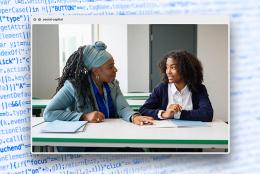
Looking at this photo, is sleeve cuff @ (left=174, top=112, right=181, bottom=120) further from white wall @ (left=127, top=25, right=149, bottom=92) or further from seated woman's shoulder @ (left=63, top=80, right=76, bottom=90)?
seated woman's shoulder @ (left=63, top=80, right=76, bottom=90)

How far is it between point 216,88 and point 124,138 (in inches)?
12.7

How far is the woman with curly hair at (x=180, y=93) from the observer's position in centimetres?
106

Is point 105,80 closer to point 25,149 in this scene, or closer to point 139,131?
point 139,131

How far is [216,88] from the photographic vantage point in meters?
1.05

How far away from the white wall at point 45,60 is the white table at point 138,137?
120mm

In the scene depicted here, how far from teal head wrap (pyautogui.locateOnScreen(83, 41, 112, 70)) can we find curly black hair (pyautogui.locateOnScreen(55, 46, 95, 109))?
0.01 m

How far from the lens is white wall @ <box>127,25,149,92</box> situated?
3.47 ft

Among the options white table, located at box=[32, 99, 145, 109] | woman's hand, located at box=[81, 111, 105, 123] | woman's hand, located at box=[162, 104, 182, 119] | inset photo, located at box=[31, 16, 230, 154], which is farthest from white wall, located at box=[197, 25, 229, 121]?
woman's hand, located at box=[81, 111, 105, 123]

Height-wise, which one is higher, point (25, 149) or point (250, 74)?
point (250, 74)

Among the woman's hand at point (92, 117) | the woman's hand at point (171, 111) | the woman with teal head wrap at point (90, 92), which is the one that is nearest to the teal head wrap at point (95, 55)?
the woman with teal head wrap at point (90, 92)

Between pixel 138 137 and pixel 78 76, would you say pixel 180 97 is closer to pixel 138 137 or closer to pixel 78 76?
pixel 138 137

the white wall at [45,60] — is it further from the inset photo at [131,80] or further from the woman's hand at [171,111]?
the woman's hand at [171,111]

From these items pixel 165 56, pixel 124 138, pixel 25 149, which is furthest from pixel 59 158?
pixel 165 56

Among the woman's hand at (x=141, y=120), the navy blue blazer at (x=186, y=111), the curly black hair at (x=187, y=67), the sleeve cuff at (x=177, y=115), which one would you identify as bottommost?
the woman's hand at (x=141, y=120)
